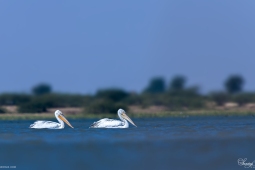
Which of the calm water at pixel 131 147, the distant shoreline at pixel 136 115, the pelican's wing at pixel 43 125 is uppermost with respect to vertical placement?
the distant shoreline at pixel 136 115

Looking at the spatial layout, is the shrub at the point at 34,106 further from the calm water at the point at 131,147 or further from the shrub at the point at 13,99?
the calm water at the point at 131,147

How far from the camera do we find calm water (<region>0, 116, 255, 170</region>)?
54.5 feet

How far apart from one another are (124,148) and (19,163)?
3066mm

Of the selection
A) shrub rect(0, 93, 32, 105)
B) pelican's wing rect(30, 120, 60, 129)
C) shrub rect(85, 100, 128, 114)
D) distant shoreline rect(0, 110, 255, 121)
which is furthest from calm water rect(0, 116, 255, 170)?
shrub rect(0, 93, 32, 105)

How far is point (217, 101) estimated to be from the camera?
33.3 meters

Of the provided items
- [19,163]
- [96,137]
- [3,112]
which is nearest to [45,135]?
[96,137]

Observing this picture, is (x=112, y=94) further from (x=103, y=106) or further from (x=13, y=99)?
(x=13, y=99)

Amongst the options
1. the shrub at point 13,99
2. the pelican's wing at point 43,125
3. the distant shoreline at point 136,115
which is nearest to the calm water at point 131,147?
the pelican's wing at point 43,125

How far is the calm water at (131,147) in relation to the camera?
54.5ft

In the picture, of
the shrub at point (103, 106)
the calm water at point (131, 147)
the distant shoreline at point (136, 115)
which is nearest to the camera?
the calm water at point (131, 147)

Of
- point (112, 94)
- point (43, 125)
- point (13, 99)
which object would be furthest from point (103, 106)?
point (43, 125)

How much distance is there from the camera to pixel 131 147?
1933cm

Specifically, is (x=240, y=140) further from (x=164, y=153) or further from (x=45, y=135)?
(x=45, y=135)

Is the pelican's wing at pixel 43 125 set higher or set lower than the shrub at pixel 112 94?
lower
